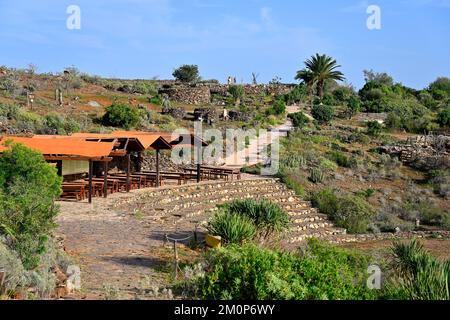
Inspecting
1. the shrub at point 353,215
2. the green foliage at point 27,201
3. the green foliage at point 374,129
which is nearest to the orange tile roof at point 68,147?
the green foliage at point 27,201

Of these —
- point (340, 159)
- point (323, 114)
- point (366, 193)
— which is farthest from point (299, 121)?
point (366, 193)

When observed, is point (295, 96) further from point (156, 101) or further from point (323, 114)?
point (156, 101)

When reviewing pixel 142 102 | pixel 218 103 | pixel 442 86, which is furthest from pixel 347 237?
pixel 442 86

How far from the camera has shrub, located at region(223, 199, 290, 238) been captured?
14641 millimetres

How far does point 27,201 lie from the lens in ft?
36.9

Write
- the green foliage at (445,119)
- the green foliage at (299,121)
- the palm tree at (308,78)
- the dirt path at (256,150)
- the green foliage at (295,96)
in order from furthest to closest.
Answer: the palm tree at (308,78), the green foliage at (295,96), the green foliage at (445,119), the green foliage at (299,121), the dirt path at (256,150)

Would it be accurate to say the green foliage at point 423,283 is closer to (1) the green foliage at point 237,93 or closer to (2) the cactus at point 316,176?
(2) the cactus at point 316,176

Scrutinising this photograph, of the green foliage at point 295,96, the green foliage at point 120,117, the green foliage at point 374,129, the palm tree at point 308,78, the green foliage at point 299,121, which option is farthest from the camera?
the palm tree at point 308,78

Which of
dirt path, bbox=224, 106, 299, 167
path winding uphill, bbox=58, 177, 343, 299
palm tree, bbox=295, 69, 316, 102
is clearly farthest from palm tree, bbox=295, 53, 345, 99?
path winding uphill, bbox=58, 177, 343, 299

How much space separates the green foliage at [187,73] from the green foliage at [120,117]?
106 feet

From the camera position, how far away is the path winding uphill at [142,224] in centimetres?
1022

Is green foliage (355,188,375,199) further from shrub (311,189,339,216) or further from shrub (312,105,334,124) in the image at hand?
shrub (312,105,334,124)

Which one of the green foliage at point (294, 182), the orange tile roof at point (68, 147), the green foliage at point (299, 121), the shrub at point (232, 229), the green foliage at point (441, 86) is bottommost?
the green foliage at point (294, 182)

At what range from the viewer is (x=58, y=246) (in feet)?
36.5
